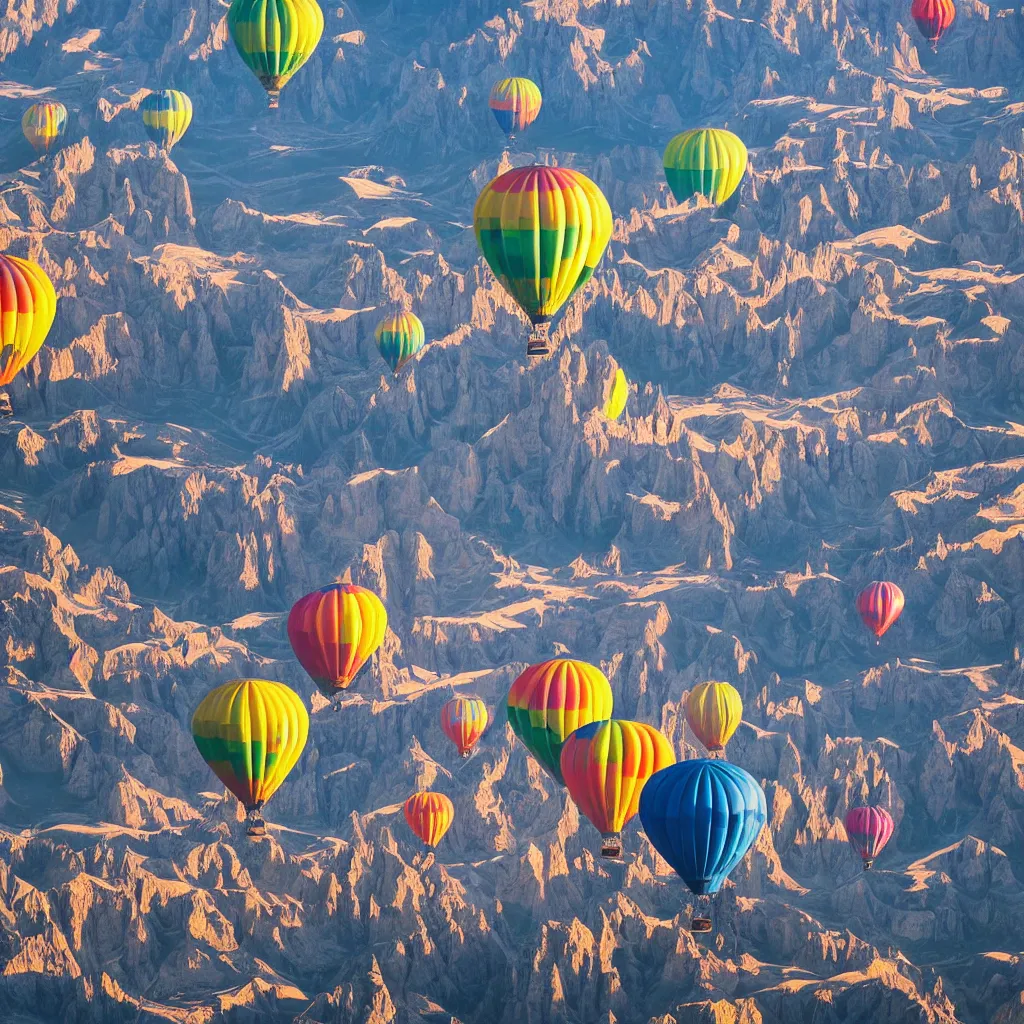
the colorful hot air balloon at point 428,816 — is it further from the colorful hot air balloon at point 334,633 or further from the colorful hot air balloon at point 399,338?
the colorful hot air balloon at point 399,338

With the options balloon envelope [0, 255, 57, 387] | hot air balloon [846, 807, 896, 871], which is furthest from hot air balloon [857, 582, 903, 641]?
balloon envelope [0, 255, 57, 387]

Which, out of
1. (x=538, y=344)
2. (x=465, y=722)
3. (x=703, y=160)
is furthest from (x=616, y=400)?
(x=538, y=344)

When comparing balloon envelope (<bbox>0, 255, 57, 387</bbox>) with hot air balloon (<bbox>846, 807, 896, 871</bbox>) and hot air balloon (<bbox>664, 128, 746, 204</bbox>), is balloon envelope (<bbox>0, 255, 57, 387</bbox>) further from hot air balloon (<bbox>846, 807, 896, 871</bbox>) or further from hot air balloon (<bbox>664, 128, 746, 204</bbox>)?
hot air balloon (<bbox>664, 128, 746, 204</bbox>)

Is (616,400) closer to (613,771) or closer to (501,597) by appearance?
(501,597)

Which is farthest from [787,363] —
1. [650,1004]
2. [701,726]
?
[650,1004]

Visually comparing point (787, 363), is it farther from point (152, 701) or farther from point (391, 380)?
point (152, 701)

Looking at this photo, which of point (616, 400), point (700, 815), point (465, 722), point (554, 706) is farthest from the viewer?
point (616, 400)

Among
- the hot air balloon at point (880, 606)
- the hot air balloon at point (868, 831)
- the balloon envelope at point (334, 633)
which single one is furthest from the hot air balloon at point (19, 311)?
the hot air balloon at point (880, 606)

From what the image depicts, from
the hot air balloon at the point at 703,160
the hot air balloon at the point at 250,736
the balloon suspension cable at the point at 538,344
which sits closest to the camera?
the balloon suspension cable at the point at 538,344
